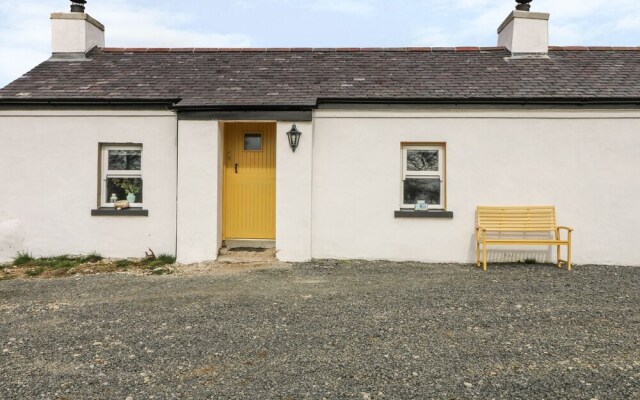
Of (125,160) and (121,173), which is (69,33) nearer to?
(125,160)

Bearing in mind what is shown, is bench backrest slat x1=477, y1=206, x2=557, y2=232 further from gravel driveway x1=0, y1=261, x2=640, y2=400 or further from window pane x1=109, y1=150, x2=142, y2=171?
window pane x1=109, y1=150, x2=142, y2=171

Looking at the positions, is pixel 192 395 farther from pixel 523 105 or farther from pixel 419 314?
pixel 523 105

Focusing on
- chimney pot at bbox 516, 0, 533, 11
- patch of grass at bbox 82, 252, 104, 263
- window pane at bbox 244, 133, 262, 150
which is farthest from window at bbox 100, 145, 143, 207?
chimney pot at bbox 516, 0, 533, 11

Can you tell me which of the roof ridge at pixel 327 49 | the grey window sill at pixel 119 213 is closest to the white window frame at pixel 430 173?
the roof ridge at pixel 327 49

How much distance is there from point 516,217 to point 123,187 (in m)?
7.87

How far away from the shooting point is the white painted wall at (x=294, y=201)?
836 centimetres

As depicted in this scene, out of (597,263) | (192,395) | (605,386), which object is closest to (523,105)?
(597,263)

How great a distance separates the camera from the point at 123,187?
9062 mm

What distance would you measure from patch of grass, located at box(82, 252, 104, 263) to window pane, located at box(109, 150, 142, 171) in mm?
1776

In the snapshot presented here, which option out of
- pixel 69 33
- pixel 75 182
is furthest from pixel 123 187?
pixel 69 33

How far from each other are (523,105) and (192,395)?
26.0ft

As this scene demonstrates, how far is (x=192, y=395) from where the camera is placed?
130 inches

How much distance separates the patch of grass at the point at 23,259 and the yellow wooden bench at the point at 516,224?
8.73m

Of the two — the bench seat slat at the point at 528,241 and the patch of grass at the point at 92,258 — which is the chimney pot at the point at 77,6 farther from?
the bench seat slat at the point at 528,241
